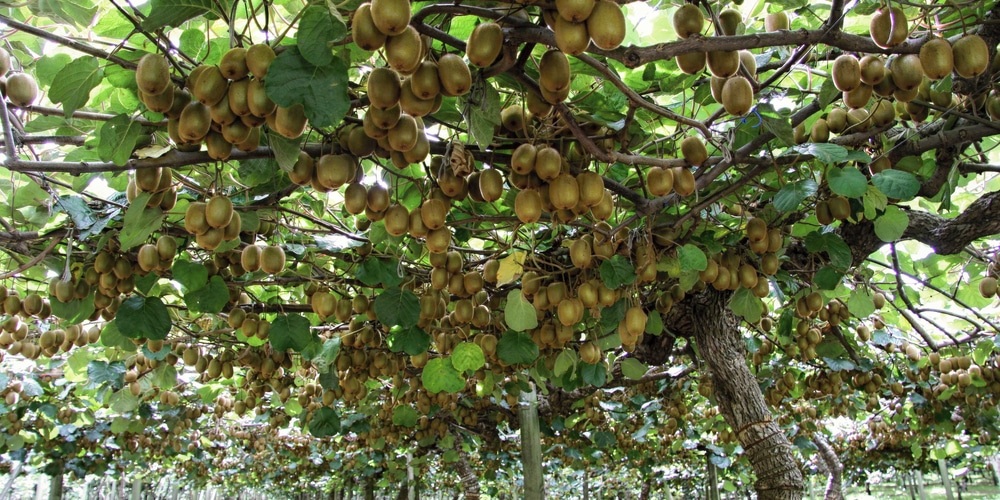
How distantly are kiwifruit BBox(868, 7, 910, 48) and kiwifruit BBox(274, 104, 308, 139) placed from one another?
105 centimetres

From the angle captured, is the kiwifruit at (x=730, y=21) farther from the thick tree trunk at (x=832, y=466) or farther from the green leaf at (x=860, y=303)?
the thick tree trunk at (x=832, y=466)

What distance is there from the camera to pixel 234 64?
1.00 m

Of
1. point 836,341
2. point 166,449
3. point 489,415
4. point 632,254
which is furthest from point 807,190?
point 166,449

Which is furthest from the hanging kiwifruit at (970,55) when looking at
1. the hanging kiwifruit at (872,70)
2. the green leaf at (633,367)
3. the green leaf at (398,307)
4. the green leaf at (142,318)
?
the green leaf at (142,318)

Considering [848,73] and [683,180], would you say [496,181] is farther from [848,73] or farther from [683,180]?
[848,73]

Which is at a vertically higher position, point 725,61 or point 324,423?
point 324,423

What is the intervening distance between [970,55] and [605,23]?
787mm

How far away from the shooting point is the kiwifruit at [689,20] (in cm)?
102

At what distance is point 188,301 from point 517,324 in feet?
3.98

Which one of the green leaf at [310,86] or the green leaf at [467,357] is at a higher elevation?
the green leaf at [467,357]

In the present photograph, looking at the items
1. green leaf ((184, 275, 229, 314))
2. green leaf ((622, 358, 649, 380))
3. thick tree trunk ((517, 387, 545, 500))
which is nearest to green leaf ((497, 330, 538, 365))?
green leaf ((622, 358, 649, 380))

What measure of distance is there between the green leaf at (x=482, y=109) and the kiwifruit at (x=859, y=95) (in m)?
0.75

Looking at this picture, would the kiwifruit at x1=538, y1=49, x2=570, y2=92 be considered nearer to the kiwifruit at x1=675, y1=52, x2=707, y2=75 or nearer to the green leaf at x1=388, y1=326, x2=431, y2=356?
the kiwifruit at x1=675, y1=52, x2=707, y2=75

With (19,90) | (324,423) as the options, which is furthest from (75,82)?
(324,423)
